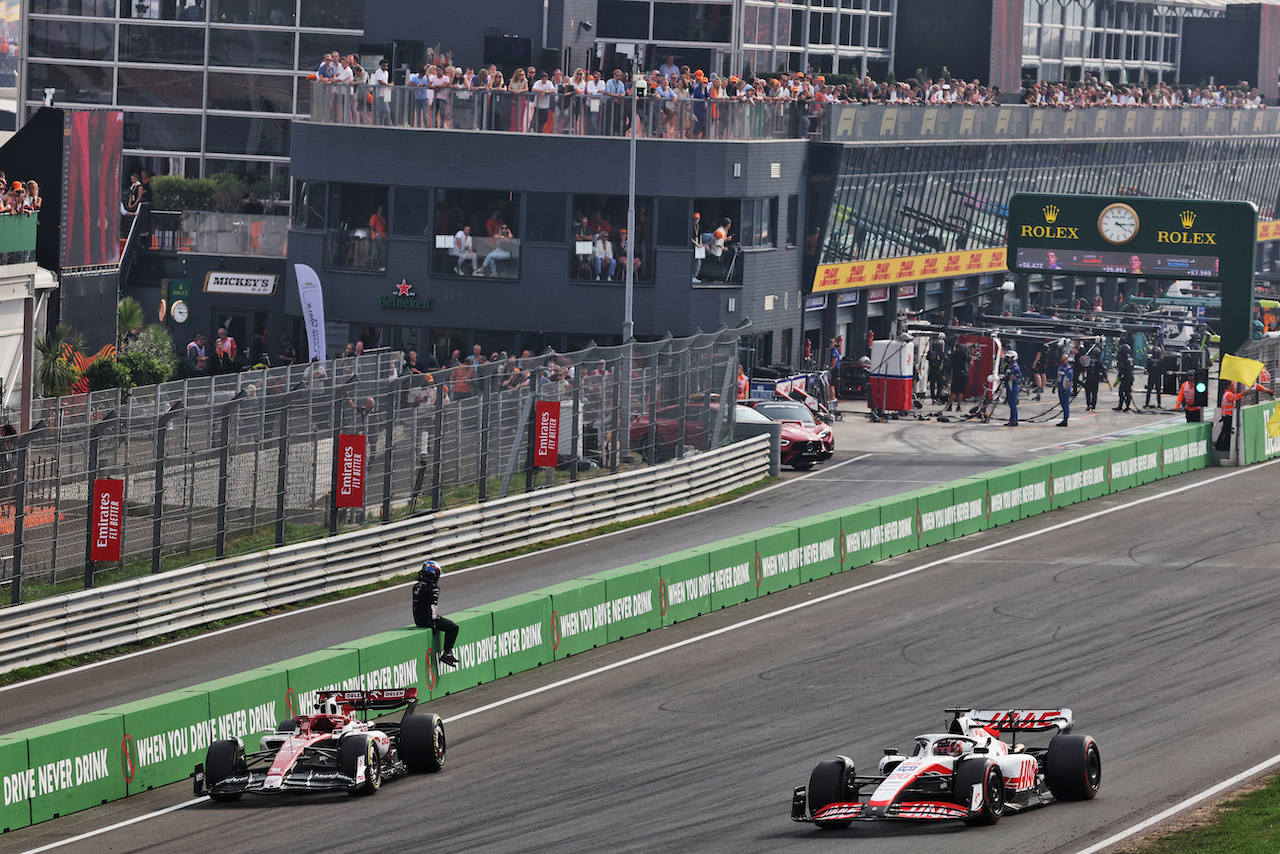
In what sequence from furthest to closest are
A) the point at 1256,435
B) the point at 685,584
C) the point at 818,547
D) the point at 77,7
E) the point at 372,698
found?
the point at 77,7, the point at 1256,435, the point at 818,547, the point at 685,584, the point at 372,698

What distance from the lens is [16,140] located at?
123 feet

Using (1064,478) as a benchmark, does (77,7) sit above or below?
above

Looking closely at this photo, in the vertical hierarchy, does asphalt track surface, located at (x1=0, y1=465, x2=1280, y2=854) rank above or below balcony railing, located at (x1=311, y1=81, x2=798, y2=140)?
below

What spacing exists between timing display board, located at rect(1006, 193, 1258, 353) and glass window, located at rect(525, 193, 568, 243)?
33.7 ft

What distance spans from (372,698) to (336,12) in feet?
138

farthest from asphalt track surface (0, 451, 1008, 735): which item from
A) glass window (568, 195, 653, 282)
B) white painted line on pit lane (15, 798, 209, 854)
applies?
glass window (568, 195, 653, 282)

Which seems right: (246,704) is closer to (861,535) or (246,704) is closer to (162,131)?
(861,535)

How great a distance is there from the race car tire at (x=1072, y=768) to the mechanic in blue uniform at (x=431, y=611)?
7.36 metres

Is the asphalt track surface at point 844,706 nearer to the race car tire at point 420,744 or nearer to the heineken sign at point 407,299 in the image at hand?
the race car tire at point 420,744

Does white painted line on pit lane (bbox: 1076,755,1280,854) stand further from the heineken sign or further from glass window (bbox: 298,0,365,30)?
glass window (bbox: 298,0,365,30)

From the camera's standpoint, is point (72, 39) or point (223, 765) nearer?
point (223, 765)

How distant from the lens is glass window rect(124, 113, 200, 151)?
57875 mm

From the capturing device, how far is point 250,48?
188 ft

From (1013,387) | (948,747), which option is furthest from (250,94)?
(948,747)
